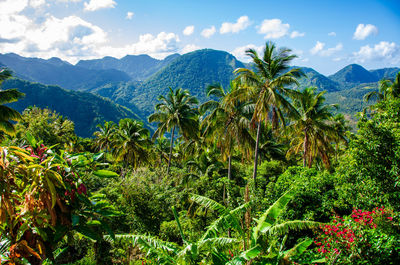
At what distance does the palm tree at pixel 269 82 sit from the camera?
15.0 metres

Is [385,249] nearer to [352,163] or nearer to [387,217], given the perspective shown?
[387,217]

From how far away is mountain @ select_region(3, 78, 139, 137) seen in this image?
479 ft

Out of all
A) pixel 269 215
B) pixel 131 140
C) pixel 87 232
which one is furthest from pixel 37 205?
pixel 131 140

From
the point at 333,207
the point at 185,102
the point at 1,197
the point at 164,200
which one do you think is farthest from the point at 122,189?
the point at 185,102

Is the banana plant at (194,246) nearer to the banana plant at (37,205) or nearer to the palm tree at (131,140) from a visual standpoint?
the banana plant at (37,205)

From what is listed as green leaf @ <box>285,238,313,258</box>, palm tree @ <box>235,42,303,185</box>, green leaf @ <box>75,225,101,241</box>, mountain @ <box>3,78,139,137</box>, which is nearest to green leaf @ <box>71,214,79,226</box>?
green leaf @ <box>75,225,101,241</box>

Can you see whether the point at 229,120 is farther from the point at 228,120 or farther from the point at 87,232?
the point at 87,232

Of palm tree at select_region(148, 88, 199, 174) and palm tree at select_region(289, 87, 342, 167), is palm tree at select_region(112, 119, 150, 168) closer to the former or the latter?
palm tree at select_region(148, 88, 199, 174)

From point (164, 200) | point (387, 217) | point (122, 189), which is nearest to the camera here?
point (387, 217)

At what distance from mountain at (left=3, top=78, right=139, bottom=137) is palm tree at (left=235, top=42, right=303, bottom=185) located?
14335 centimetres

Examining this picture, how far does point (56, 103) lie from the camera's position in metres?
156

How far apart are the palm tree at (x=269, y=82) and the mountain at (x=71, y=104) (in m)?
143

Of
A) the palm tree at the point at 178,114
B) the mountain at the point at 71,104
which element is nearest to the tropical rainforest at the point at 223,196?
the palm tree at the point at 178,114

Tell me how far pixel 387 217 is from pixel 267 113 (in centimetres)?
982
